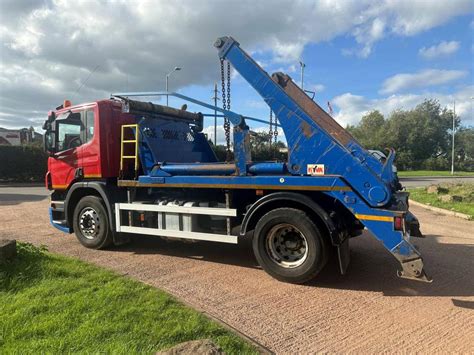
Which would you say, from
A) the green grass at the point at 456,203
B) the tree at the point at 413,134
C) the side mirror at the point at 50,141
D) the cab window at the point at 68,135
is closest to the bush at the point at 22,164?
the side mirror at the point at 50,141

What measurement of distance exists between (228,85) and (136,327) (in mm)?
4321

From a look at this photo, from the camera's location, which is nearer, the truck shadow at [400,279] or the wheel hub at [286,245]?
the truck shadow at [400,279]

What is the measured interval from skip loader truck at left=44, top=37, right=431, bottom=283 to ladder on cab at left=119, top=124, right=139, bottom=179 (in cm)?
3

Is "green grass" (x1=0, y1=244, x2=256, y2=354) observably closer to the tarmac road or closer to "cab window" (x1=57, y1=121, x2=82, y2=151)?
the tarmac road

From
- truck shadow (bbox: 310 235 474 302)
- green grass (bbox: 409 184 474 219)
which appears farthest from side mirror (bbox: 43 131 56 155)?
green grass (bbox: 409 184 474 219)

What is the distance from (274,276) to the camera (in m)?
5.40

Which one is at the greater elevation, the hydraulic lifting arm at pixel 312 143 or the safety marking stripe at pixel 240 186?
the hydraulic lifting arm at pixel 312 143

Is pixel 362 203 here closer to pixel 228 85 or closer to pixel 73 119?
pixel 228 85

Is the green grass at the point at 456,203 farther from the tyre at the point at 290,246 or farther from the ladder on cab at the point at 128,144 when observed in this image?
the ladder on cab at the point at 128,144

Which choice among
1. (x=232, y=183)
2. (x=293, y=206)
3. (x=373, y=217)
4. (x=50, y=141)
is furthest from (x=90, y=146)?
(x=373, y=217)

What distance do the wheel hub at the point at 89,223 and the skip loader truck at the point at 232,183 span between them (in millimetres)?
20

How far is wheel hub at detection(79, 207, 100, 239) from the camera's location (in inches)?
289

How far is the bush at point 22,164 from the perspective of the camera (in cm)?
2598

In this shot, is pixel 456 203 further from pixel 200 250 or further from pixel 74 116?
pixel 74 116
